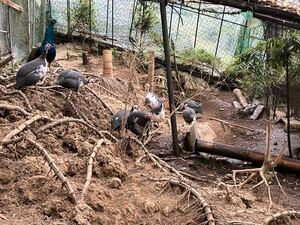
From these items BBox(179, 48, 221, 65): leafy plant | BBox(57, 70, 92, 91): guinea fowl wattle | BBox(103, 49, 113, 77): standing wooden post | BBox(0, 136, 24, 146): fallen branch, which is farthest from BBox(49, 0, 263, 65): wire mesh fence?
BBox(0, 136, 24, 146): fallen branch

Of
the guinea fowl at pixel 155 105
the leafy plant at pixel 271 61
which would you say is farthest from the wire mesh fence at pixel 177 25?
the guinea fowl at pixel 155 105

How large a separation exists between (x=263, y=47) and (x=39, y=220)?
630 cm

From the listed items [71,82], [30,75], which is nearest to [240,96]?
[71,82]

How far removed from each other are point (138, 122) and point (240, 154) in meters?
1.66

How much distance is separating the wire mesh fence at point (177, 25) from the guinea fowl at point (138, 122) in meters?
6.24

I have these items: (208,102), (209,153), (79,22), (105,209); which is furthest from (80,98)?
(79,22)

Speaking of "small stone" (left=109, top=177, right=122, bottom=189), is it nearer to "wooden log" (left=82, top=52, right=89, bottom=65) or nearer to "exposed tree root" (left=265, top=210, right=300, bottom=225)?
"exposed tree root" (left=265, top=210, right=300, bottom=225)

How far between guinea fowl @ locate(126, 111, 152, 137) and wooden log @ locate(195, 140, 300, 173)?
0.91 metres

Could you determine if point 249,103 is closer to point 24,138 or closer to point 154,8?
point 154,8

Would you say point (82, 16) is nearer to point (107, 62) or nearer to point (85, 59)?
point (85, 59)

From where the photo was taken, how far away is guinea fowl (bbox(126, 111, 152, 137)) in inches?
328

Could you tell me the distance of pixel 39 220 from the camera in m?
3.96

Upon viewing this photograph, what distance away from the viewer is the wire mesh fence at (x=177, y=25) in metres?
14.6

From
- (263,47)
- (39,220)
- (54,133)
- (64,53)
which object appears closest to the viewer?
(39,220)
